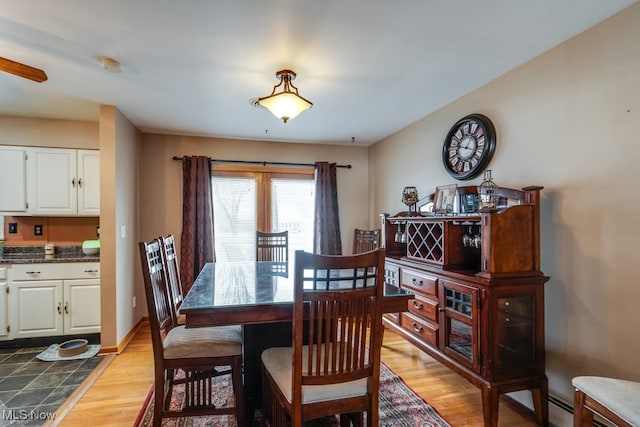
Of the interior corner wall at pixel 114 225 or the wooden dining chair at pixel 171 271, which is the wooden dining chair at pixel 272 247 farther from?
the interior corner wall at pixel 114 225

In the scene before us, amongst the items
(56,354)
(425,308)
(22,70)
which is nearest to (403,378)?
(425,308)

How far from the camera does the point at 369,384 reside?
142 cm

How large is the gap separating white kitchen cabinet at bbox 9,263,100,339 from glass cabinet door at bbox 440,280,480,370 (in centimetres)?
342

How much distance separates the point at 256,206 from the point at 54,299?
2.37 meters

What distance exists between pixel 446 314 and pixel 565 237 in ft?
2.95

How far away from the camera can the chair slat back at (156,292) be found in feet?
5.44

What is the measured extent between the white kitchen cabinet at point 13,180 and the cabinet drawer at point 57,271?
0.66 meters

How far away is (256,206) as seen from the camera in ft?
13.8

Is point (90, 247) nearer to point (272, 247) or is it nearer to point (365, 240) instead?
point (272, 247)

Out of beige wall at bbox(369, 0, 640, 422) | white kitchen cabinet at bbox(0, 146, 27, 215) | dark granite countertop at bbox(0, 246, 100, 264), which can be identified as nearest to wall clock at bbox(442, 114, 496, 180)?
beige wall at bbox(369, 0, 640, 422)

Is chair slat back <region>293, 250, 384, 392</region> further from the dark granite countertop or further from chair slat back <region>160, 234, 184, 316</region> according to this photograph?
the dark granite countertop

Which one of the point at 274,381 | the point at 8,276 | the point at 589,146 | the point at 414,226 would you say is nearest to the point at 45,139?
the point at 8,276

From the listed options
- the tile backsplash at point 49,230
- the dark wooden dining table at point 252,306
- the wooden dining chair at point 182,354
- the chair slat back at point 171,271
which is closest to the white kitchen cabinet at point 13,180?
the tile backsplash at point 49,230

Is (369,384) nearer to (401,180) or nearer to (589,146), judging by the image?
(589,146)
